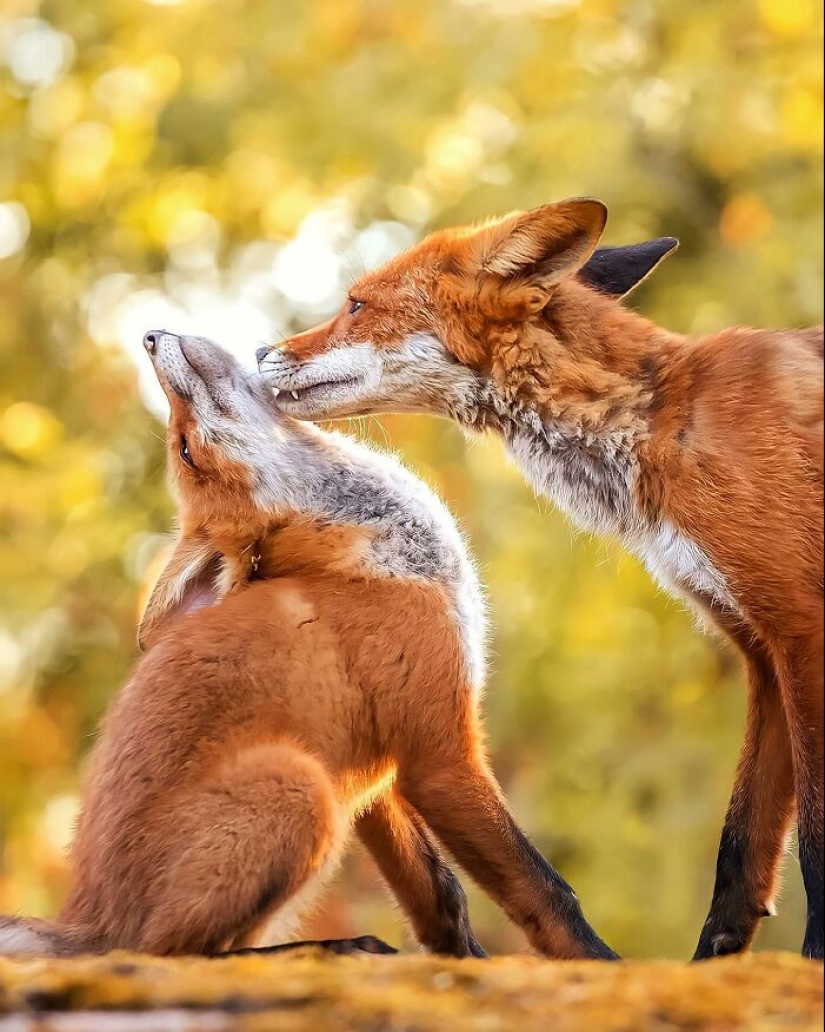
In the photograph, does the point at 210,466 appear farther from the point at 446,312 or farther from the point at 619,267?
the point at 619,267

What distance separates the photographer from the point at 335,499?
481cm

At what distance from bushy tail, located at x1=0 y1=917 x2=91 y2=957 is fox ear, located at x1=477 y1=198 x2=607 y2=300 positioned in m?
2.54

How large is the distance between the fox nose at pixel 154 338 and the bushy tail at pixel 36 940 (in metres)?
2.27

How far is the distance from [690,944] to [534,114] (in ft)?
22.5

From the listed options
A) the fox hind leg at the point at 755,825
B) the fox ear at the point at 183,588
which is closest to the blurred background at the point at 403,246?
the fox ear at the point at 183,588

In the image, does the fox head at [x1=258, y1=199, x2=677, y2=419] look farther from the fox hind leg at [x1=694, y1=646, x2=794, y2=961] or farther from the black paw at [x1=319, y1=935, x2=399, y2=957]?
the black paw at [x1=319, y1=935, x2=399, y2=957]

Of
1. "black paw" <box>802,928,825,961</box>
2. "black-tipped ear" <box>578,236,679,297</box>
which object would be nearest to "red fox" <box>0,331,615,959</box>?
"black paw" <box>802,928,825,961</box>

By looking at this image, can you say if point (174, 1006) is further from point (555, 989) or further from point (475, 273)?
point (475, 273)

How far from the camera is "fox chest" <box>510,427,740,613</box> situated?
3.94 meters

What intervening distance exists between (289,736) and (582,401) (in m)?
1.51

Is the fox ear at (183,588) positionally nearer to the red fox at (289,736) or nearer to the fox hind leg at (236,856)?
the red fox at (289,736)

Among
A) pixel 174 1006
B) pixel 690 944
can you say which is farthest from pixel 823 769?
pixel 690 944

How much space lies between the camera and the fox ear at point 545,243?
439 cm

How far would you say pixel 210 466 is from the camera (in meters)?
4.82
